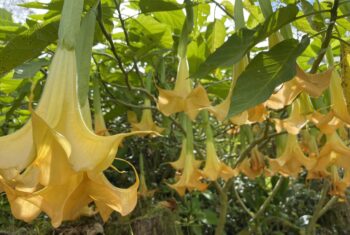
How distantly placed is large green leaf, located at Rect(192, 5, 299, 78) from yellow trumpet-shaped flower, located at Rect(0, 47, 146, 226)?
0.31 meters

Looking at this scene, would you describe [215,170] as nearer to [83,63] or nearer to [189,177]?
[189,177]

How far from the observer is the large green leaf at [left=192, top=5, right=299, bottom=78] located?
2.89ft

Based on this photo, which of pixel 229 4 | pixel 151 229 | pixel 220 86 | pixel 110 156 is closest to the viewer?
pixel 110 156

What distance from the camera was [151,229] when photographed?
1967 millimetres

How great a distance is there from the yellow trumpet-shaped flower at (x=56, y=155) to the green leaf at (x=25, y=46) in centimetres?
29

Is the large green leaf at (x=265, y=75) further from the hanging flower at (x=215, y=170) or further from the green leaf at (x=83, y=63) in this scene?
the hanging flower at (x=215, y=170)

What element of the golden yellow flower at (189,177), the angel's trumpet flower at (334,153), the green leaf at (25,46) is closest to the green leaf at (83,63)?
the green leaf at (25,46)

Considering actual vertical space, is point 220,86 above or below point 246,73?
below

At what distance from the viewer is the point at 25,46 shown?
0.93 meters

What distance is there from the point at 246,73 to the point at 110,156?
39 centimetres

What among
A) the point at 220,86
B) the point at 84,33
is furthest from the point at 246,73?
the point at 220,86

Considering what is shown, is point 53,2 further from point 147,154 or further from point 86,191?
point 147,154

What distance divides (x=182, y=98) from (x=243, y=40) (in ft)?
0.93

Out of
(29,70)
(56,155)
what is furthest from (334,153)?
(56,155)
